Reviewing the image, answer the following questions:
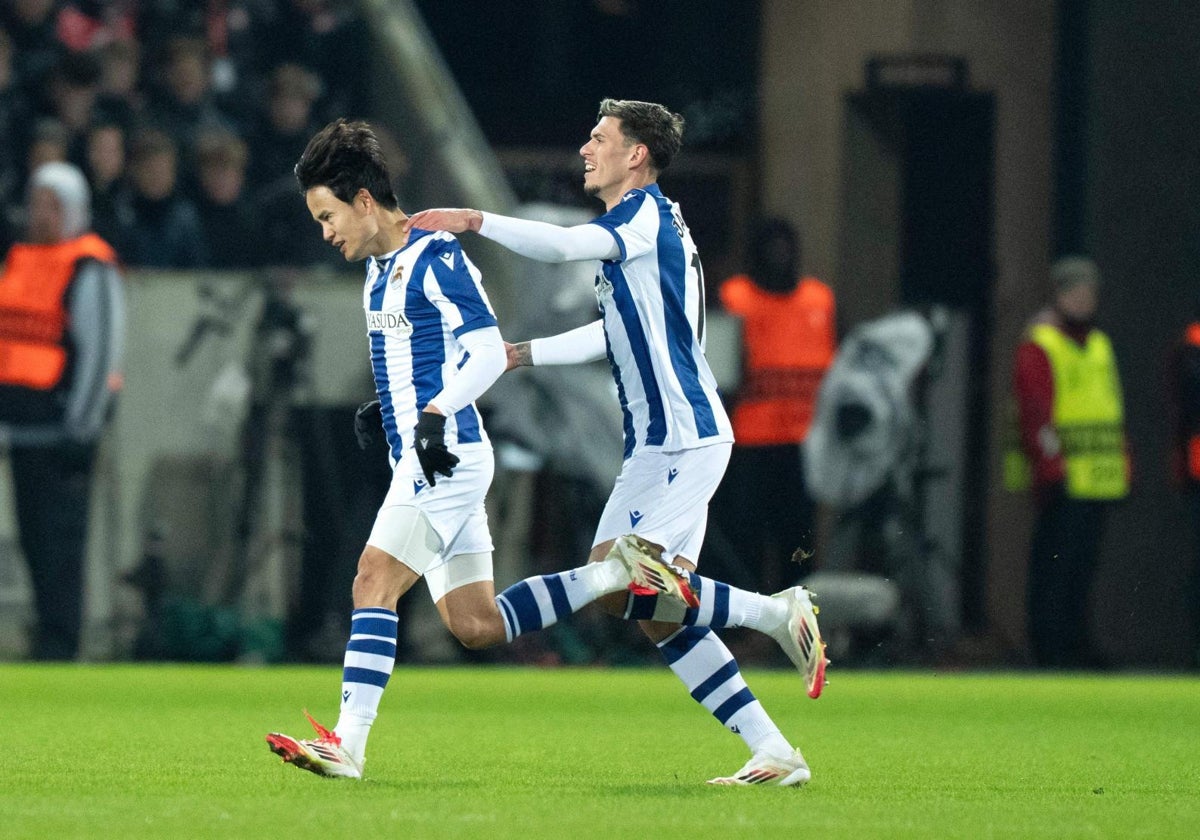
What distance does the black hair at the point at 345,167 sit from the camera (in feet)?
21.3

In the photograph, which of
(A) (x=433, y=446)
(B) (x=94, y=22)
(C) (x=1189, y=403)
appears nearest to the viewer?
(A) (x=433, y=446)

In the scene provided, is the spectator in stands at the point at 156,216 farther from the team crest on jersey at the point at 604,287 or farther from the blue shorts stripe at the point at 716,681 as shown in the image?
the blue shorts stripe at the point at 716,681

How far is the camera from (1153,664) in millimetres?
14281

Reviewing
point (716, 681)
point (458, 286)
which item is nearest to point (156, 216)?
point (458, 286)

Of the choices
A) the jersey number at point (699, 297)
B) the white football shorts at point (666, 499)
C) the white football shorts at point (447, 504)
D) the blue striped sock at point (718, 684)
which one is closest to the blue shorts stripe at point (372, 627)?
the white football shorts at point (447, 504)

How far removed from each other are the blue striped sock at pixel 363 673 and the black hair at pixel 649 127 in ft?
4.72

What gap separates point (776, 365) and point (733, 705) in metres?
6.63

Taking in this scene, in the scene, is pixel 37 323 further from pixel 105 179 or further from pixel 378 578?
pixel 378 578

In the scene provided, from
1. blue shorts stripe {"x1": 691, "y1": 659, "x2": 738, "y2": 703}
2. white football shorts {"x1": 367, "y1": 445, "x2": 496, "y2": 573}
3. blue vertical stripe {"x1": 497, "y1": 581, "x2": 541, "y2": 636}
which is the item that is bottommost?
blue shorts stripe {"x1": 691, "y1": 659, "x2": 738, "y2": 703}

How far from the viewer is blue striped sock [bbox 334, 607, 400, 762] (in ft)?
20.6

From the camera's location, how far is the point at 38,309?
477 inches

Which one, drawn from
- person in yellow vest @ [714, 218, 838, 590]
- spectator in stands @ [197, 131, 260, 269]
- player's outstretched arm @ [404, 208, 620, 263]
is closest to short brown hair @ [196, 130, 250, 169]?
spectator in stands @ [197, 131, 260, 269]

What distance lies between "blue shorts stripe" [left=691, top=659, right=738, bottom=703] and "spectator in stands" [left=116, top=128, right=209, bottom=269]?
7.06 meters

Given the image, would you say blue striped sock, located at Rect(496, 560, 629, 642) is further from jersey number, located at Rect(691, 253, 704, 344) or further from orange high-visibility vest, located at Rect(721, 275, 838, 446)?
orange high-visibility vest, located at Rect(721, 275, 838, 446)
